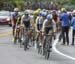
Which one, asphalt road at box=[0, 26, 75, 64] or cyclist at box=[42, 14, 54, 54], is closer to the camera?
asphalt road at box=[0, 26, 75, 64]

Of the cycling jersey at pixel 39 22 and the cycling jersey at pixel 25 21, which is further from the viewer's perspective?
the cycling jersey at pixel 25 21

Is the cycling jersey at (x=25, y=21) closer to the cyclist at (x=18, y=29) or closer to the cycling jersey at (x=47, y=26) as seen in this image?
the cyclist at (x=18, y=29)

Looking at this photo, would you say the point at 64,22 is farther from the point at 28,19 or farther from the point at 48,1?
the point at 48,1

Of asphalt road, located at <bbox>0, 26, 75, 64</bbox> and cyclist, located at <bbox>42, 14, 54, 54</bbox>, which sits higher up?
cyclist, located at <bbox>42, 14, 54, 54</bbox>

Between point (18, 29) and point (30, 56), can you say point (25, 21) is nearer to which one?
point (18, 29)

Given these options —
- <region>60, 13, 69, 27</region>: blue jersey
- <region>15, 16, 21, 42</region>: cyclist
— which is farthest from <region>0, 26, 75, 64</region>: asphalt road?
<region>60, 13, 69, 27</region>: blue jersey

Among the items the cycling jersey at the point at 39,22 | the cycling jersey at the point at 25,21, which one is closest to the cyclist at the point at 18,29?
the cycling jersey at the point at 25,21

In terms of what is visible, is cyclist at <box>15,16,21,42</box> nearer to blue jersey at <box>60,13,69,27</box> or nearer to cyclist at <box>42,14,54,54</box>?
blue jersey at <box>60,13,69,27</box>

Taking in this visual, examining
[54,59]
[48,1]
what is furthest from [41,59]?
[48,1]

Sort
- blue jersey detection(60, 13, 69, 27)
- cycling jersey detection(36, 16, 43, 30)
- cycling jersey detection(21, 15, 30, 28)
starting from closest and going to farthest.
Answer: cycling jersey detection(36, 16, 43, 30), cycling jersey detection(21, 15, 30, 28), blue jersey detection(60, 13, 69, 27)

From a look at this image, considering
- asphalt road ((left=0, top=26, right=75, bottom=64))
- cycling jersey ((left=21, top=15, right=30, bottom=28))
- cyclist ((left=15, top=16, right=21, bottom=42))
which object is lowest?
asphalt road ((left=0, top=26, right=75, bottom=64))

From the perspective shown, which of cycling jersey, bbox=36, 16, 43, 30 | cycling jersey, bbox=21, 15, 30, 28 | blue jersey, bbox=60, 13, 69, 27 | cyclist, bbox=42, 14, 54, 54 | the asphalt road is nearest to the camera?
the asphalt road

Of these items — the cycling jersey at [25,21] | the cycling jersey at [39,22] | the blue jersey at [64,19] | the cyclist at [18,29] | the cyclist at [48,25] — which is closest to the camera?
the cyclist at [48,25]

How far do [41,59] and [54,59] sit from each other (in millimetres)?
512
